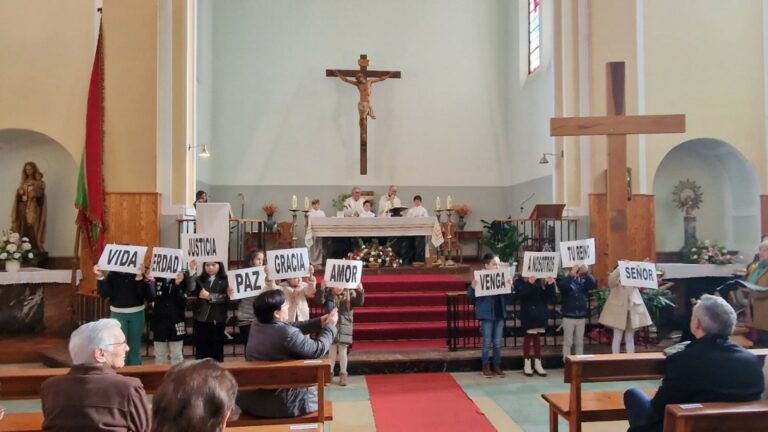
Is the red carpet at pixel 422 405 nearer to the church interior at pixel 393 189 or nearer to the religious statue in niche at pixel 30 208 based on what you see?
the church interior at pixel 393 189

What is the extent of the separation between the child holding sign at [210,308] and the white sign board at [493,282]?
2.86 meters

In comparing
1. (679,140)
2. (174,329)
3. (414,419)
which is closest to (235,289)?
(174,329)

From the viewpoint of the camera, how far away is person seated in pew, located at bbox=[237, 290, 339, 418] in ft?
12.1

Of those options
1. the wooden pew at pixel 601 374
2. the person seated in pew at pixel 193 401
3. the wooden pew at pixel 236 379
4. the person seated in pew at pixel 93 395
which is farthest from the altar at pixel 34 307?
the person seated in pew at pixel 193 401

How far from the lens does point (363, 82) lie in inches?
524

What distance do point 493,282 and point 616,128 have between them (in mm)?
2799

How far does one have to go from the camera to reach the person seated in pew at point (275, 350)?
12.1 ft

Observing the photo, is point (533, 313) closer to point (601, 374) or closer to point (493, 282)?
point (493, 282)

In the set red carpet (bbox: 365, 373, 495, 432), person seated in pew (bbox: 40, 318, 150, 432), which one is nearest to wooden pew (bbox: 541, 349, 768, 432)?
red carpet (bbox: 365, 373, 495, 432)

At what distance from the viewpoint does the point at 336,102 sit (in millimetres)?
14164

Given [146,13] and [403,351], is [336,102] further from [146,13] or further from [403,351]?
[403,351]

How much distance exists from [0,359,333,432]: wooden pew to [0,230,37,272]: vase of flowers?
557cm

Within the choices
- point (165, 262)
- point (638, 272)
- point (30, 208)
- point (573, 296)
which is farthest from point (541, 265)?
point (30, 208)

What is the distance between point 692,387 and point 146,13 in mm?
9208
